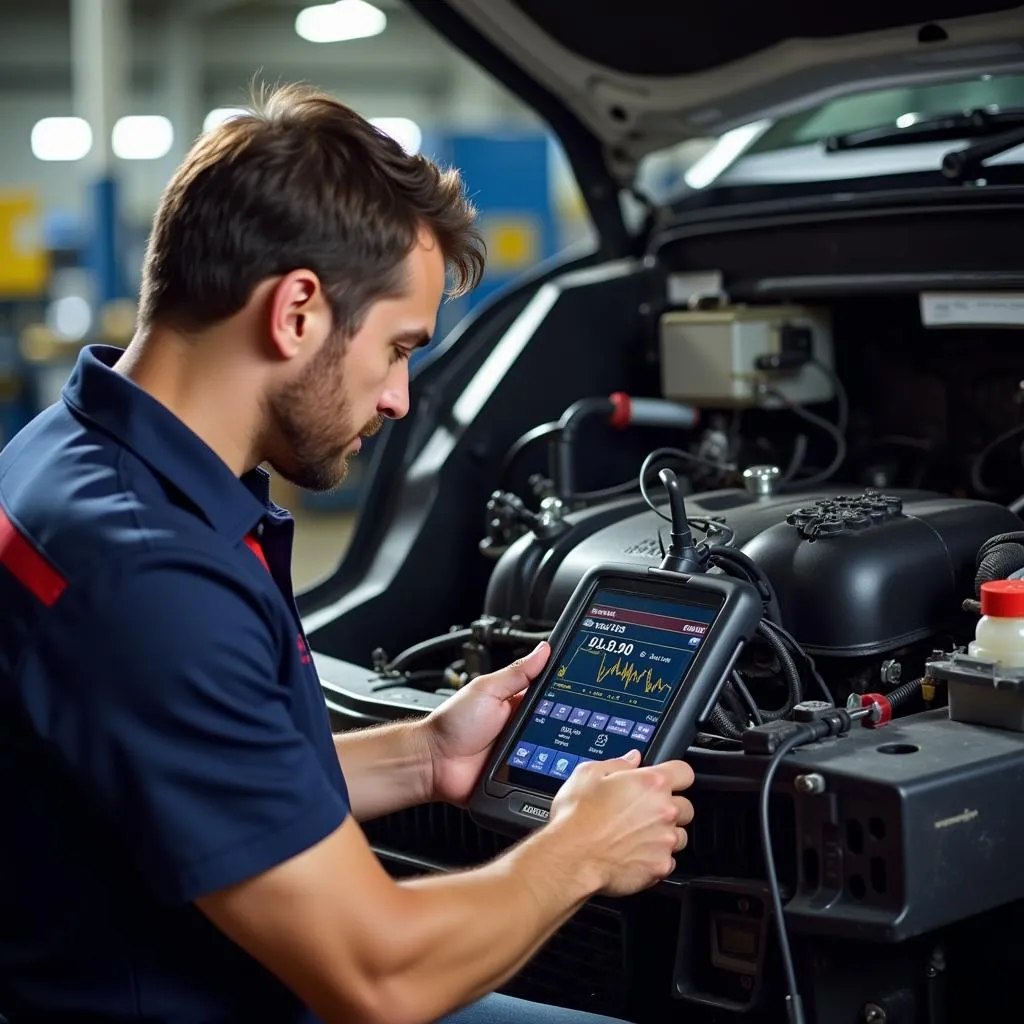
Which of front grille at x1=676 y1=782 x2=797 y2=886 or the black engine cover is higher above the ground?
the black engine cover

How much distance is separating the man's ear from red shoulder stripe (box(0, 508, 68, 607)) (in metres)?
0.24

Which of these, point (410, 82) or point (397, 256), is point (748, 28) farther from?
point (410, 82)

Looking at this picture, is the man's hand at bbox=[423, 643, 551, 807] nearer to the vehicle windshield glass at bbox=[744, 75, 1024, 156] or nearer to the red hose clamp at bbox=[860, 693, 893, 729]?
the red hose clamp at bbox=[860, 693, 893, 729]

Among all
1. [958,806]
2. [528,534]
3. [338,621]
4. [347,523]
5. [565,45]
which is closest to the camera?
[958,806]

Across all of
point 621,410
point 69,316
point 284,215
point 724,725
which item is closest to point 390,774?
point 724,725

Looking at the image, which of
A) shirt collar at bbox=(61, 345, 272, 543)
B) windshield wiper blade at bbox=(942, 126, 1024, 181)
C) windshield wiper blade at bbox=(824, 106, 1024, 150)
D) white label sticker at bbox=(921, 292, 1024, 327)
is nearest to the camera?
shirt collar at bbox=(61, 345, 272, 543)

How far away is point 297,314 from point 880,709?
0.61 meters

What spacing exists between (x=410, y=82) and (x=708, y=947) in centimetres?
1570

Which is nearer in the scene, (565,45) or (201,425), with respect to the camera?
(201,425)

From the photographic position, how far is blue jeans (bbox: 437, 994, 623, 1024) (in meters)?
1.42

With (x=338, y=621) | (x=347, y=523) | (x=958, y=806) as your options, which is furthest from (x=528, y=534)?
(x=347, y=523)

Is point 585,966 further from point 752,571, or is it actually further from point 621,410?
point 621,410

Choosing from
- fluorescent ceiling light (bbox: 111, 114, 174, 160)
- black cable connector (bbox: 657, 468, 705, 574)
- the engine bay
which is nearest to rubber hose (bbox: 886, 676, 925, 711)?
the engine bay

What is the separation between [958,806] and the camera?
1.25 metres
